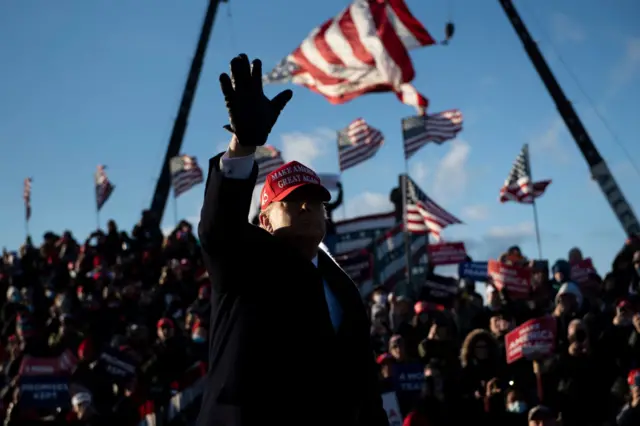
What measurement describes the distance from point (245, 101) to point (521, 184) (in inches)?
651

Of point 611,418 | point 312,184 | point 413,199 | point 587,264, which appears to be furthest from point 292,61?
point 312,184

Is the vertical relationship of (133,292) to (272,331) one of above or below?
above

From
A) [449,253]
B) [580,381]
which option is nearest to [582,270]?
[449,253]

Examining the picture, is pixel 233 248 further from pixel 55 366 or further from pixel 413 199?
pixel 413 199

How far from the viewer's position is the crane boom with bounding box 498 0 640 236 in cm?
2383

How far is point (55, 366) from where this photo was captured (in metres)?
11.5

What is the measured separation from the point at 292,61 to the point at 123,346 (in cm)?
872

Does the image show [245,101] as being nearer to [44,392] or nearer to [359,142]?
[44,392]

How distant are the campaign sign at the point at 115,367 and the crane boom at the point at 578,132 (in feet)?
52.0

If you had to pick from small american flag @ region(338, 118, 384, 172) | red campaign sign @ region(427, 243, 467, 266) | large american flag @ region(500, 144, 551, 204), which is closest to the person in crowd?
red campaign sign @ region(427, 243, 467, 266)

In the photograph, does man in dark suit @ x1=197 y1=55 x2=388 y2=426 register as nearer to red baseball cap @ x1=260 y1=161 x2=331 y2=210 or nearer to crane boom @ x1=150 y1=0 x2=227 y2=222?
red baseball cap @ x1=260 y1=161 x2=331 y2=210

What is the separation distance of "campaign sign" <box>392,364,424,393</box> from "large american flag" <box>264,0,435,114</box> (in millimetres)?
9510

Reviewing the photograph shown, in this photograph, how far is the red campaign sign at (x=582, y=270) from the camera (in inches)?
514

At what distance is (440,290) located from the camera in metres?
12.8
